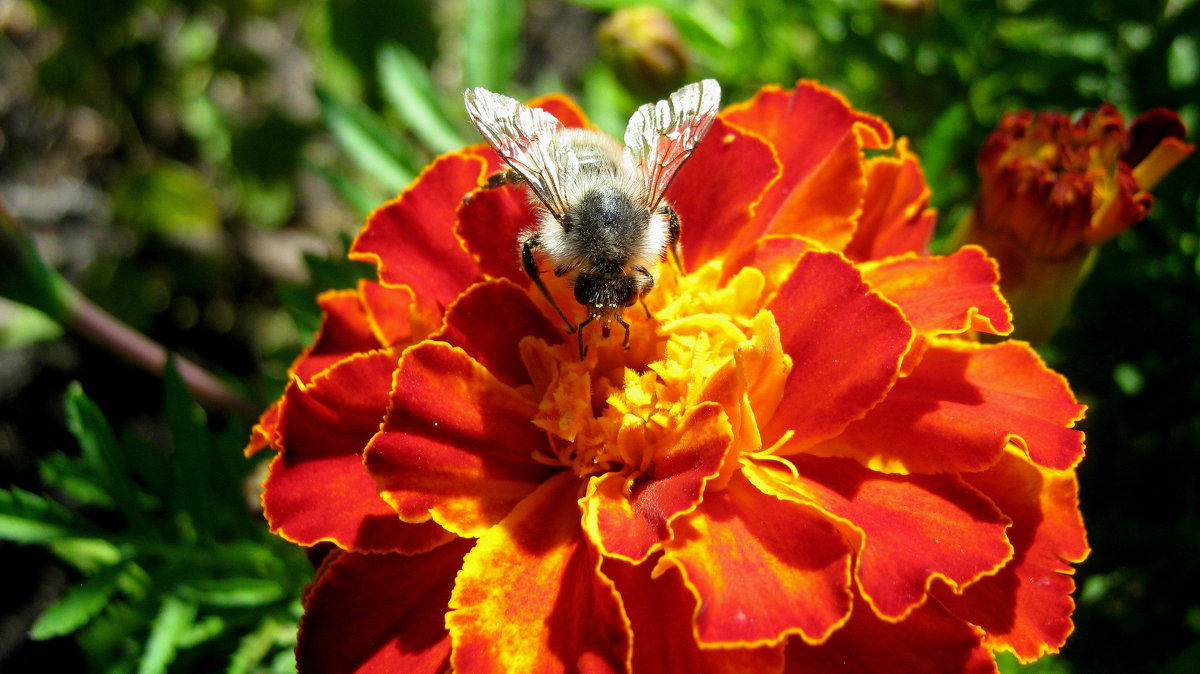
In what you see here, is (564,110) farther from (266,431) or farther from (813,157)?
(266,431)

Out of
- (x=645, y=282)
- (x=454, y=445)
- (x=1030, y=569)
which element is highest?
(x=645, y=282)

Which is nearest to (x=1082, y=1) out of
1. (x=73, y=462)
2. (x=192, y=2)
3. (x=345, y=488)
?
(x=345, y=488)

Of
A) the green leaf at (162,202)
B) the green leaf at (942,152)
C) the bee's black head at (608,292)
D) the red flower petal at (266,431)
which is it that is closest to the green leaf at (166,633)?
the red flower petal at (266,431)

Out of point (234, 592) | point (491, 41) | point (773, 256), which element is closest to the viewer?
point (773, 256)

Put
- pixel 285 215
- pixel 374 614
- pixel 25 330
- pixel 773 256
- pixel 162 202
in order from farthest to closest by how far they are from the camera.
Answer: pixel 285 215
pixel 162 202
pixel 25 330
pixel 773 256
pixel 374 614

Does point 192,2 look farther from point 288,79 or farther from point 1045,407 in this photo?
point 1045,407

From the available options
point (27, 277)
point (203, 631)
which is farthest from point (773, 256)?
point (27, 277)

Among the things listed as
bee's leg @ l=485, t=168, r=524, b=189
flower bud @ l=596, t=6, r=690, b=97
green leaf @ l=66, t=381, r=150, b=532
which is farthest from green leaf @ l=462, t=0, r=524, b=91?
green leaf @ l=66, t=381, r=150, b=532
